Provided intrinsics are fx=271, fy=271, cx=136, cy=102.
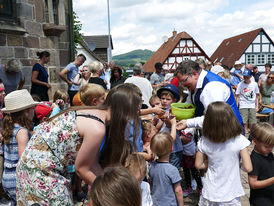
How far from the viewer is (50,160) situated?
1947 mm

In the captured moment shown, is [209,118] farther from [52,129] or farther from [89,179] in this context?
[52,129]

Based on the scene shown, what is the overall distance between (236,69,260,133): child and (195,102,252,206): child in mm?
4854

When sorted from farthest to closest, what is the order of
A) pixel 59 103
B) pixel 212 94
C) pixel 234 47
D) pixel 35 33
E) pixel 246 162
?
pixel 234 47, pixel 35 33, pixel 59 103, pixel 212 94, pixel 246 162

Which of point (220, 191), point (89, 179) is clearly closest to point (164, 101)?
point (220, 191)

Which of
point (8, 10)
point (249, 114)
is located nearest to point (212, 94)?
point (8, 10)

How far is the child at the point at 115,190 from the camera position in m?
1.32

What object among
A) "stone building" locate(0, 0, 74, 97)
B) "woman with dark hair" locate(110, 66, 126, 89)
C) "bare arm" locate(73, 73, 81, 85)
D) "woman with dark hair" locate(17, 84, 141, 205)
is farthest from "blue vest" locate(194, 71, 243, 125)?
"stone building" locate(0, 0, 74, 97)

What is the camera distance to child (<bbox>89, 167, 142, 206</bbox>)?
4.33ft

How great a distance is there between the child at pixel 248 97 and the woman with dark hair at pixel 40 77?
4923mm

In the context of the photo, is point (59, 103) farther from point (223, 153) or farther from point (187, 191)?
point (223, 153)

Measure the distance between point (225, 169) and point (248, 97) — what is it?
4.98 meters

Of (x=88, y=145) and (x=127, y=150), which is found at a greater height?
(x=88, y=145)

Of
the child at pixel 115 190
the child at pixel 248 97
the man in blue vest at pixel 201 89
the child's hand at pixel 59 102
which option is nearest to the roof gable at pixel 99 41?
the child at pixel 248 97

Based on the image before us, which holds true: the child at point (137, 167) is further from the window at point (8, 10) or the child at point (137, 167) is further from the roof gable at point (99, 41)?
the roof gable at point (99, 41)
